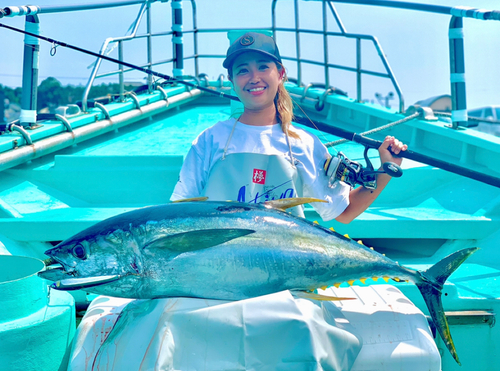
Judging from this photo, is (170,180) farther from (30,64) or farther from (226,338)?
(226,338)

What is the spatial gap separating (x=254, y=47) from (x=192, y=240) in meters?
0.99

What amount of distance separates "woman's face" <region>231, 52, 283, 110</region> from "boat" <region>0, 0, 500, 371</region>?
53 centimetres

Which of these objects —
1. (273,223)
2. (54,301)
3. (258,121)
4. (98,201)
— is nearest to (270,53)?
(258,121)

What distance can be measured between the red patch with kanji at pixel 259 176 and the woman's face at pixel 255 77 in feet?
1.00

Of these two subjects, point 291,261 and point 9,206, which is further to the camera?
point 9,206

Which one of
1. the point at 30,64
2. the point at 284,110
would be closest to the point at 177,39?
the point at 30,64

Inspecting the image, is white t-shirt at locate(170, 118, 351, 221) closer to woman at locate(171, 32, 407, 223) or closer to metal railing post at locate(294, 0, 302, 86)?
woman at locate(171, 32, 407, 223)

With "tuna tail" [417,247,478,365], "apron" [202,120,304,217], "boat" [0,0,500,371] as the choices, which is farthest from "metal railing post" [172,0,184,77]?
"tuna tail" [417,247,478,365]

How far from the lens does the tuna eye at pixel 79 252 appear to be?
1.45 meters

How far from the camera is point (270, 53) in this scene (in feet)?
6.87

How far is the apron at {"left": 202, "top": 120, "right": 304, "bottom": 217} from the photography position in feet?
6.82

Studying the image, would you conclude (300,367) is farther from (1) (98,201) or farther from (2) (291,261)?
(1) (98,201)

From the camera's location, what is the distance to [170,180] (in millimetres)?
3885

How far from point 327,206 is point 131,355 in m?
1.10
